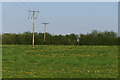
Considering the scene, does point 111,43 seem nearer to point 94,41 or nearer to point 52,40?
point 94,41

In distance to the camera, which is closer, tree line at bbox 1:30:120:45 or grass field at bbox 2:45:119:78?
grass field at bbox 2:45:119:78

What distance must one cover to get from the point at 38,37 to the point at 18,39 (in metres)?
5.73

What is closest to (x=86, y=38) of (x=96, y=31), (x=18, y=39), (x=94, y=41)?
(x=94, y=41)

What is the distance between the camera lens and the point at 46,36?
8144cm

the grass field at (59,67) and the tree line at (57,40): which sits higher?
the tree line at (57,40)

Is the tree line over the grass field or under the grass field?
over

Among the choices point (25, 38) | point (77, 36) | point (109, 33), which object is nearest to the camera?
point (25, 38)

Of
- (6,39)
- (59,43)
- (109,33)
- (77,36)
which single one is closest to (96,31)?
(109,33)

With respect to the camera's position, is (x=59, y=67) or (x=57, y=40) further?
(x=57, y=40)

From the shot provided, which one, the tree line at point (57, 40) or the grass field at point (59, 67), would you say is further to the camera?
the tree line at point (57, 40)

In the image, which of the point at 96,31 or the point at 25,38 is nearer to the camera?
the point at 25,38

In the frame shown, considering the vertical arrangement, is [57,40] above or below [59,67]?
above

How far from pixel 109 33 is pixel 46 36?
1389 inches

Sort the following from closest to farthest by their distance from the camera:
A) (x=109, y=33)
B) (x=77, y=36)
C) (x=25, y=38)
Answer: (x=25, y=38) → (x=77, y=36) → (x=109, y=33)
